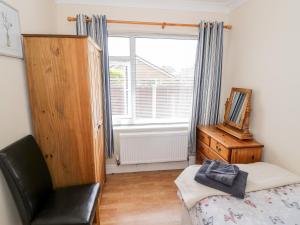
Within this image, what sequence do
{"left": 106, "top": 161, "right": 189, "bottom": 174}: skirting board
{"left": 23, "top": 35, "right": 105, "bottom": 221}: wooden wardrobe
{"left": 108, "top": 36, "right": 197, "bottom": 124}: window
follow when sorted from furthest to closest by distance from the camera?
{"left": 106, "top": 161, "right": 189, "bottom": 174}: skirting board, {"left": 108, "top": 36, "right": 197, "bottom": 124}: window, {"left": 23, "top": 35, "right": 105, "bottom": 221}: wooden wardrobe

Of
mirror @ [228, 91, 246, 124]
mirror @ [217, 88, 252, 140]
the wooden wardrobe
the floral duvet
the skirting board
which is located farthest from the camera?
the skirting board

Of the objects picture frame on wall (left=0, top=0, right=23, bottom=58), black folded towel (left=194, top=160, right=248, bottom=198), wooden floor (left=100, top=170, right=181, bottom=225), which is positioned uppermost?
picture frame on wall (left=0, top=0, right=23, bottom=58)

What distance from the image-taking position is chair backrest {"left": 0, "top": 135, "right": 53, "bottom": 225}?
1185mm

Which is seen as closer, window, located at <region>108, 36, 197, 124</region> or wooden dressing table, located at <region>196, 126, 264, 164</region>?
wooden dressing table, located at <region>196, 126, 264, 164</region>

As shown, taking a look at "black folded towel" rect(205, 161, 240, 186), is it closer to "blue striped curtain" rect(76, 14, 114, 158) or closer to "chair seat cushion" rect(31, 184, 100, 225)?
"chair seat cushion" rect(31, 184, 100, 225)

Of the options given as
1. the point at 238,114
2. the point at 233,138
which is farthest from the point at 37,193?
the point at 238,114

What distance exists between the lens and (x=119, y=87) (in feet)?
8.83

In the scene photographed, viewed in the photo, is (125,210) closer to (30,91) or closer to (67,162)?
(67,162)

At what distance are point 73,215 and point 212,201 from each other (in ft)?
3.22

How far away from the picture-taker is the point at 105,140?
260cm

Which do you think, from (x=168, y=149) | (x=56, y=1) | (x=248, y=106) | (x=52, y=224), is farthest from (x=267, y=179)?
(x=56, y=1)

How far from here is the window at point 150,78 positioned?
263cm

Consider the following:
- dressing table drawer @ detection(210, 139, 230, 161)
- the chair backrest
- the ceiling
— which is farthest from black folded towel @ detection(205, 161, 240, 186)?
the ceiling

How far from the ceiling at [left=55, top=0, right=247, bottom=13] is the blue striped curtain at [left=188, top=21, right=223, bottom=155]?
26cm
